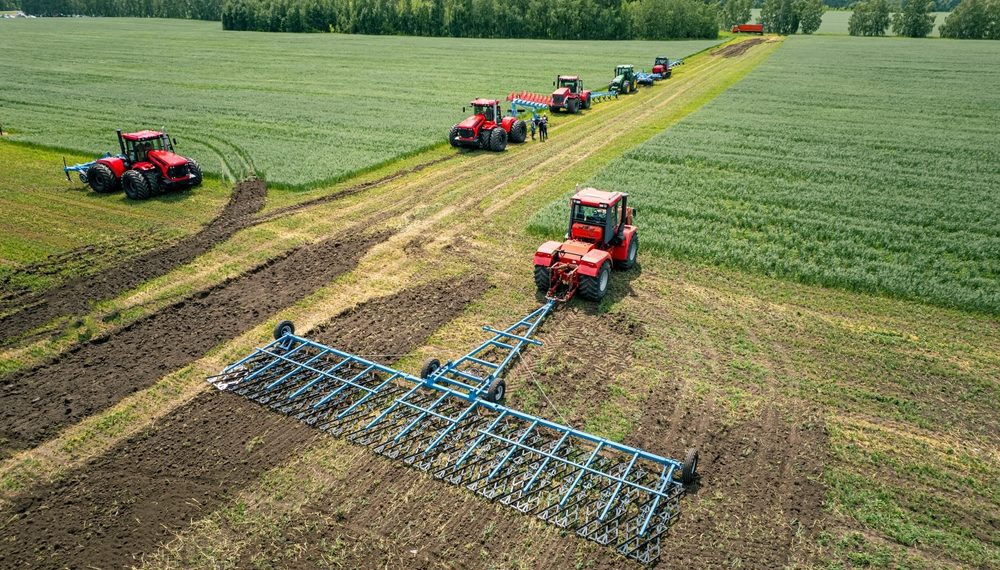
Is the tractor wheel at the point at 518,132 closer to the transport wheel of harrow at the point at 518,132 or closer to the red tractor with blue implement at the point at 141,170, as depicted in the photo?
the transport wheel of harrow at the point at 518,132

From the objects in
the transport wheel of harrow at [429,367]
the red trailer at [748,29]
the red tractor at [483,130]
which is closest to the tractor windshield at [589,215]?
the transport wheel of harrow at [429,367]

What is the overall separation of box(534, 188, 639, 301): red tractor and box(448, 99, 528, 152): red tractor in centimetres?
1515

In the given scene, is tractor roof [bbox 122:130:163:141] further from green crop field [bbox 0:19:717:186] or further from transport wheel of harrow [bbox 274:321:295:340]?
transport wheel of harrow [bbox 274:321:295:340]

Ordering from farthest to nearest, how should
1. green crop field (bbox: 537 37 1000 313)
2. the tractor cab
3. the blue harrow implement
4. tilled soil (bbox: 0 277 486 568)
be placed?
1. green crop field (bbox: 537 37 1000 313)
2. the tractor cab
3. the blue harrow implement
4. tilled soil (bbox: 0 277 486 568)

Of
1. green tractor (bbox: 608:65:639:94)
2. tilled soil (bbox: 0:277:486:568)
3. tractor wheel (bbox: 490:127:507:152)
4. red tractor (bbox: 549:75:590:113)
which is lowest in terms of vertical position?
tilled soil (bbox: 0:277:486:568)

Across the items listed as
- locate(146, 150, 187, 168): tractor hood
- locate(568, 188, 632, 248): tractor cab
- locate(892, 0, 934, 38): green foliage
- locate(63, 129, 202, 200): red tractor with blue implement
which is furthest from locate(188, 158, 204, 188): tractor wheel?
locate(892, 0, 934, 38): green foliage

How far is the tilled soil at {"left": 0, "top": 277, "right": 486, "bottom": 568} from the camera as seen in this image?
902cm

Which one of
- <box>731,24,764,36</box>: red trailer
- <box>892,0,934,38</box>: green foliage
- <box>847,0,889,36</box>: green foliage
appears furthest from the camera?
<box>731,24,764,36</box>: red trailer

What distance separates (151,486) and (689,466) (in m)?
9.07

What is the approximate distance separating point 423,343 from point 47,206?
18.0 meters

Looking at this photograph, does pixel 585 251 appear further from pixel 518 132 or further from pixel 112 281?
pixel 518 132

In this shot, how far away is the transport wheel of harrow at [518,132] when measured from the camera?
32562 mm

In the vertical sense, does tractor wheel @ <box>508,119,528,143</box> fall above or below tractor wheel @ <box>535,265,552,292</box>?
above

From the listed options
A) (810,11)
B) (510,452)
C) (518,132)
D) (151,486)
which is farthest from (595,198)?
(810,11)
